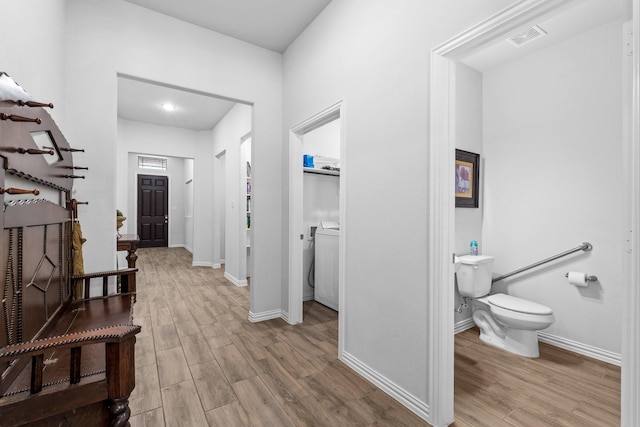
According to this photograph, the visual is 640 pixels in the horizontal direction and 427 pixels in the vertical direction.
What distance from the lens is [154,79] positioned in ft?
8.21

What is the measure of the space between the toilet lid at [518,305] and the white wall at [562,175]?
35 centimetres

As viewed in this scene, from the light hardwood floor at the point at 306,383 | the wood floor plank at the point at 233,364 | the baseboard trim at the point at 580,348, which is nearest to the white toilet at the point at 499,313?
the light hardwood floor at the point at 306,383

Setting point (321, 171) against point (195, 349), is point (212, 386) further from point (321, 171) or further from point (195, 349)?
point (321, 171)

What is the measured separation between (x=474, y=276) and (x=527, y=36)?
2054mm

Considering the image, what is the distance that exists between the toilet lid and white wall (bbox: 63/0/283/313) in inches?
80.2

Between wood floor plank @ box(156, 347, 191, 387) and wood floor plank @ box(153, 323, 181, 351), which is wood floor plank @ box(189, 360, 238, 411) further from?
wood floor plank @ box(153, 323, 181, 351)

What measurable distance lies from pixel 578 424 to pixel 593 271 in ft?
4.23

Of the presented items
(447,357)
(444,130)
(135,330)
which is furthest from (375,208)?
→ (135,330)

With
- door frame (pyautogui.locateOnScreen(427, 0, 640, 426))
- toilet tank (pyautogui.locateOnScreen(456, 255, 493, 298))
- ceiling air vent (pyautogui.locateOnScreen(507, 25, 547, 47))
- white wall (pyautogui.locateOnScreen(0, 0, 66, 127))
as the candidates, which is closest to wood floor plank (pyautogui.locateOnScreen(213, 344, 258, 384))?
door frame (pyautogui.locateOnScreen(427, 0, 640, 426))

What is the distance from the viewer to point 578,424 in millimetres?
1604

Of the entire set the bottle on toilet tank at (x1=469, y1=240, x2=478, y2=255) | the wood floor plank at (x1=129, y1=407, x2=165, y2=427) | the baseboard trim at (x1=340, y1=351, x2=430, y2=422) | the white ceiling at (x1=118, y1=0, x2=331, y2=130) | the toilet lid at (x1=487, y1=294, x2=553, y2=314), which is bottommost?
the wood floor plank at (x1=129, y1=407, x2=165, y2=427)

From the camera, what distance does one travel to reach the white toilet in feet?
7.50

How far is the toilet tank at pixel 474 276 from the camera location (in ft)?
8.78

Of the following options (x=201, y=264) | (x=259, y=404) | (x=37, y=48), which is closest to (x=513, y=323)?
(x=259, y=404)
